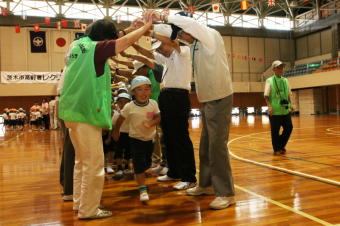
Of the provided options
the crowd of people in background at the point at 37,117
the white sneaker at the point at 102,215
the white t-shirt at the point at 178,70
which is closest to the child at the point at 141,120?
the white t-shirt at the point at 178,70

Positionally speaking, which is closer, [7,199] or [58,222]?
[58,222]

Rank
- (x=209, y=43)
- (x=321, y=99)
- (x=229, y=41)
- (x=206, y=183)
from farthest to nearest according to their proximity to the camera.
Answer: (x=229, y=41), (x=321, y=99), (x=206, y=183), (x=209, y=43)

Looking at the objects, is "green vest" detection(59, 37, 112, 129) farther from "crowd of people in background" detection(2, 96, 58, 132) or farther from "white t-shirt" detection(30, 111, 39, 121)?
"white t-shirt" detection(30, 111, 39, 121)

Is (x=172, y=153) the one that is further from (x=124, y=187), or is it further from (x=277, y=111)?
(x=277, y=111)

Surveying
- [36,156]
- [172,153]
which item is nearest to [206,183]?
[172,153]

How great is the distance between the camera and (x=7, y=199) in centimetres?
271

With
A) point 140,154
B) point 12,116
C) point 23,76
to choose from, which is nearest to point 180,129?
point 140,154

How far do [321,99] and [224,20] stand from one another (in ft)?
33.2

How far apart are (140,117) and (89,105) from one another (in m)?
0.91

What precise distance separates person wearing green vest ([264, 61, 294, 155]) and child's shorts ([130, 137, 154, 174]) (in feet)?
9.14

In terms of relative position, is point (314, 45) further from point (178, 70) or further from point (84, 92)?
point (84, 92)

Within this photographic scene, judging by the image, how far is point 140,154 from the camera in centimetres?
285

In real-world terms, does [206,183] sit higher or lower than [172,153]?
lower

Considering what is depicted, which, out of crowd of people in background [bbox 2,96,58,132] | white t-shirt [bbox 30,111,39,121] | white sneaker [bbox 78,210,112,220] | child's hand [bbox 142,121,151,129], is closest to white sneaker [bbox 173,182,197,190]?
child's hand [bbox 142,121,151,129]
